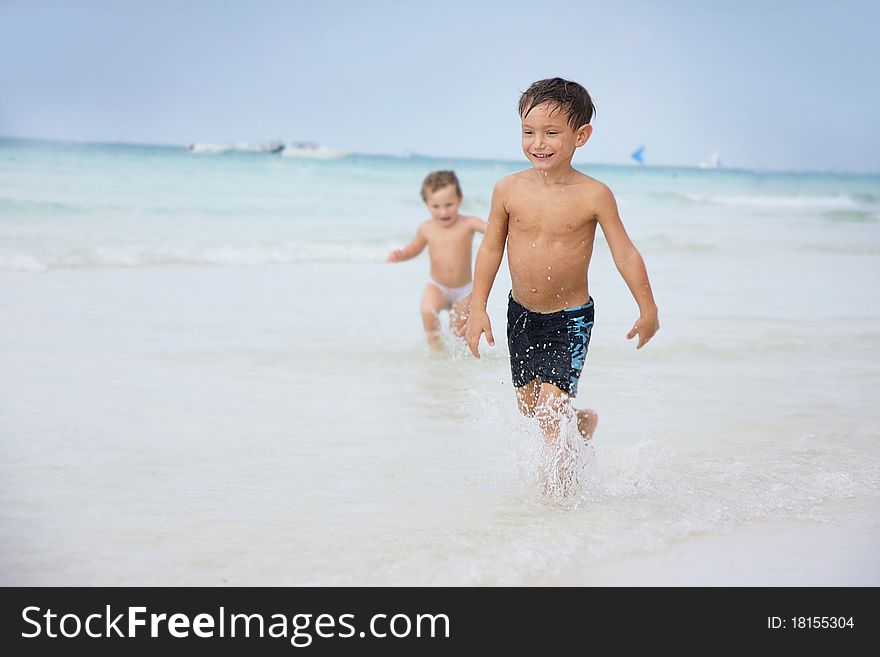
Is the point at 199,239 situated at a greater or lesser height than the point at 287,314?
greater

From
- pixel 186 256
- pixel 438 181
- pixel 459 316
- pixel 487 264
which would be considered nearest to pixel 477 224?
pixel 438 181

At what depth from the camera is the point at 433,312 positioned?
15.9 feet

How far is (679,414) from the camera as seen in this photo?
3.61m

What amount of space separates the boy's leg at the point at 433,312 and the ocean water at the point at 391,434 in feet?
0.24

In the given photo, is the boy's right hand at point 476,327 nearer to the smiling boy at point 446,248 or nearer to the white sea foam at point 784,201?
the smiling boy at point 446,248

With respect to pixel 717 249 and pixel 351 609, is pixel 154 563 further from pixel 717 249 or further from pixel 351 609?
pixel 717 249

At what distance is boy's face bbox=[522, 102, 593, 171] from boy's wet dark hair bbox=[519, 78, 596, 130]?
0.04ft

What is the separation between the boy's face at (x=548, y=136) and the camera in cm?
255

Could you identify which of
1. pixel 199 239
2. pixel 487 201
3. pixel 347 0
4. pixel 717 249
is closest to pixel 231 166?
pixel 347 0

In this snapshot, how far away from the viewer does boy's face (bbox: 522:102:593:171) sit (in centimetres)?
255

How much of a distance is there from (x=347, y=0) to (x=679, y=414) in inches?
615

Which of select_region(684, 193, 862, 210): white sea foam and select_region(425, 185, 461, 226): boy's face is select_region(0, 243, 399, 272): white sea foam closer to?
select_region(425, 185, 461, 226): boy's face

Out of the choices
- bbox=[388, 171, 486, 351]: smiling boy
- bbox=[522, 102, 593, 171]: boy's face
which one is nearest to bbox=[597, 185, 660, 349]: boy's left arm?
bbox=[522, 102, 593, 171]: boy's face

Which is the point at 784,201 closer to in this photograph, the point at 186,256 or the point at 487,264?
the point at 186,256
